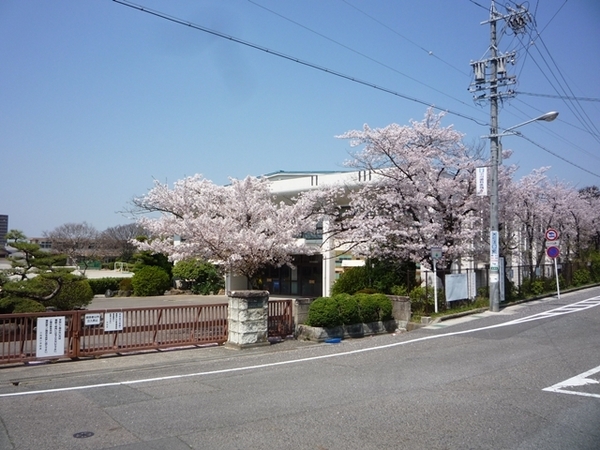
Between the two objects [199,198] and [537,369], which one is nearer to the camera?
[537,369]

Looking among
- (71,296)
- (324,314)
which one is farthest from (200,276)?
(324,314)

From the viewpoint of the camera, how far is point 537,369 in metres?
10.2

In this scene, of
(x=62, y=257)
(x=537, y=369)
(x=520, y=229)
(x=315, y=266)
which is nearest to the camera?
(x=537, y=369)

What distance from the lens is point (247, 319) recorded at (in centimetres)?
1451

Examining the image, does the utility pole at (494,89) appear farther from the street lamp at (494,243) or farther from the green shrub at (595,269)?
the green shrub at (595,269)

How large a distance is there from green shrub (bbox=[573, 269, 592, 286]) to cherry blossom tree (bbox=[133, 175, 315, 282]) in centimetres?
1980

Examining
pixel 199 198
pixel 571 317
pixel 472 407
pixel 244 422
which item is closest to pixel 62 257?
pixel 199 198

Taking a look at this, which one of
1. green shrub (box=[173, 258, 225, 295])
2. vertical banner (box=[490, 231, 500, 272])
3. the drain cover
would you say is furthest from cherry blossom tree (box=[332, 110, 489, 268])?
green shrub (box=[173, 258, 225, 295])

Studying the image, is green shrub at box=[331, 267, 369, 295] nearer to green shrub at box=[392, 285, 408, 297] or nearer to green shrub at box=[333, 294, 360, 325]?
green shrub at box=[392, 285, 408, 297]

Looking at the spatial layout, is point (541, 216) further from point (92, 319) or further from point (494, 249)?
point (92, 319)

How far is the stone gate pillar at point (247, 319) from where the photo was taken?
47.3ft

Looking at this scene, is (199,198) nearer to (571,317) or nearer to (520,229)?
(571,317)

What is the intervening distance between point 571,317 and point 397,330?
573 centimetres

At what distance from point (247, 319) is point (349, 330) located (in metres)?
3.78
